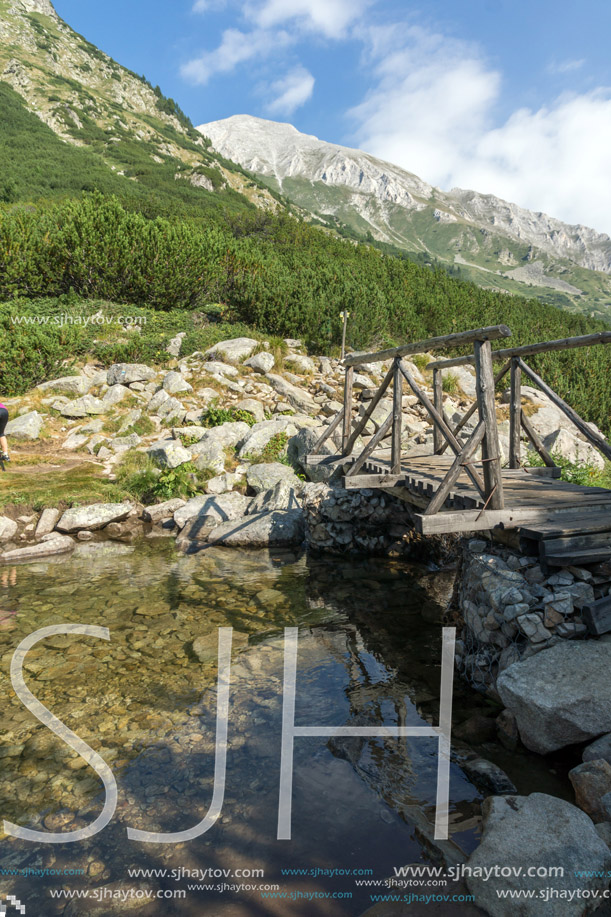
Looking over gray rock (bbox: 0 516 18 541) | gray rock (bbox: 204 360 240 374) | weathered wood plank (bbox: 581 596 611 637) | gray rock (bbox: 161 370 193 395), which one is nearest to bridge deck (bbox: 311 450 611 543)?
weathered wood plank (bbox: 581 596 611 637)

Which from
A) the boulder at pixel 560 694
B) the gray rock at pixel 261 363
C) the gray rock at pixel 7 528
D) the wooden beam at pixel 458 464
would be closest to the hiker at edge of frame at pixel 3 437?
the gray rock at pixel 7 528

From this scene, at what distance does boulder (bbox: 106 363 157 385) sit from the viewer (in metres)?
14.8

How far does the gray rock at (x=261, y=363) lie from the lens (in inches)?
621

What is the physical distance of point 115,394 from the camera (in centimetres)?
1420

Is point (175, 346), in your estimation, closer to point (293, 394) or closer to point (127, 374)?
point (127, 374)

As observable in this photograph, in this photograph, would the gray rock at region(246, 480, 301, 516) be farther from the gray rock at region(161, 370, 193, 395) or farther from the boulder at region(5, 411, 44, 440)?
the boulder at region(5, 411, 44, 440)

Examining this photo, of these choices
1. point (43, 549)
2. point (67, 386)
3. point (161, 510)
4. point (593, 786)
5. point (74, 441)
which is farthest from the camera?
point (67, 386)

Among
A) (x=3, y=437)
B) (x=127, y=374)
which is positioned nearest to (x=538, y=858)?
(x=3, y=437)

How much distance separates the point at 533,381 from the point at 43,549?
8380 millimetres

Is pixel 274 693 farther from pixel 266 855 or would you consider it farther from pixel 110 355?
pixel 110 355

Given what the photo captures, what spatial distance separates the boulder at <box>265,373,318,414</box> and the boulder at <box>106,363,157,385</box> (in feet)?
12.4

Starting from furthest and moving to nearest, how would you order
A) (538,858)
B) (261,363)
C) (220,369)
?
(261,363)
(220,369)
(538,858)

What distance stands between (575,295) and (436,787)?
18062 centimetres

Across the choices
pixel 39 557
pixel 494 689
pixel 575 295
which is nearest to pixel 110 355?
pixel 39 557
